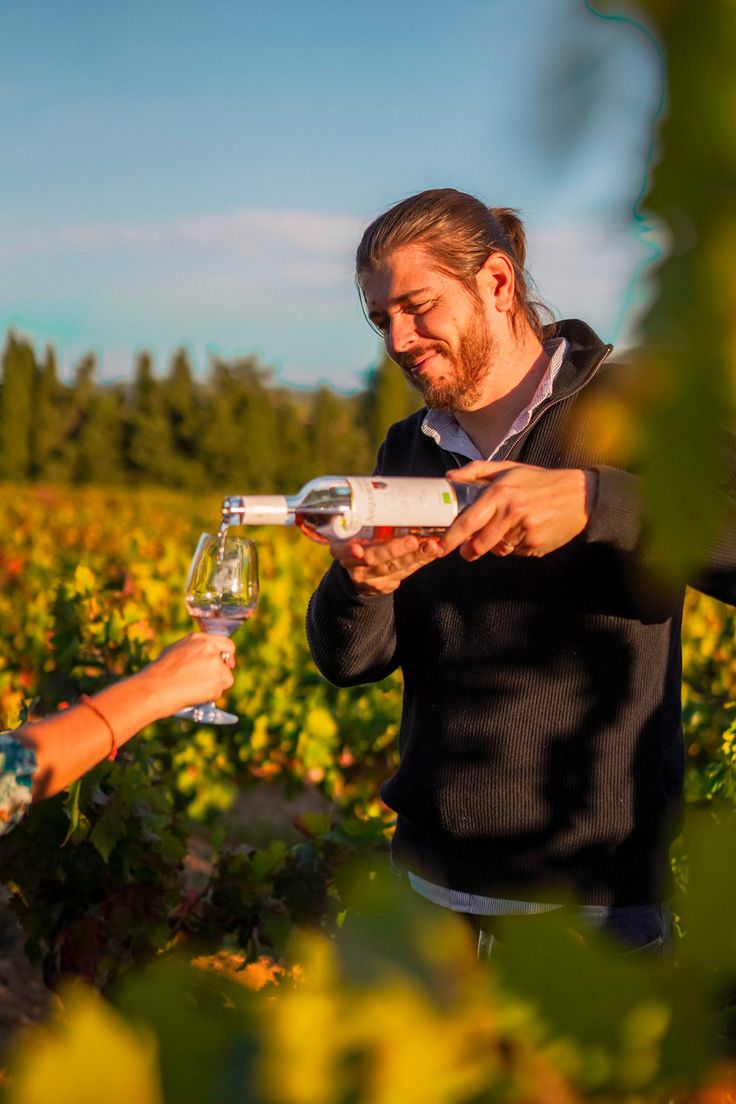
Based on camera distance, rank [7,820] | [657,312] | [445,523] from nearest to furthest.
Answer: [657,312] → [7,820] → [445,523]

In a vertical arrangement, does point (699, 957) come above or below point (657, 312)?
below

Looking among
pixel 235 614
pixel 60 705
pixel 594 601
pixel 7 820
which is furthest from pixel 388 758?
pixel 7 820

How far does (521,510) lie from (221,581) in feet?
3.31

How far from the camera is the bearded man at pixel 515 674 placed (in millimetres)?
2047

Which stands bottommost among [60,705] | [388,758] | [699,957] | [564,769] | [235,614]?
[388,758]

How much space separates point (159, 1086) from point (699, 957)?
232 millimetres

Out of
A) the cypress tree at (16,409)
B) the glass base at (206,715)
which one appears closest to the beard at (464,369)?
the glass base at (206,715)

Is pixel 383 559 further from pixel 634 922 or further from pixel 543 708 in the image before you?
pixel 634 922

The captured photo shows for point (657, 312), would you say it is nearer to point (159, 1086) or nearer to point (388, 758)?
point (159, 1086)

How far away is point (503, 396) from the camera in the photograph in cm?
233

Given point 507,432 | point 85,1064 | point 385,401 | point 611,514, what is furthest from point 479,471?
point 385,401

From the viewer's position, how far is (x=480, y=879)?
6.95ft

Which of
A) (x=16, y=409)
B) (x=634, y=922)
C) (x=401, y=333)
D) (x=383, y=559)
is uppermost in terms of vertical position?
(x=16, y=409)

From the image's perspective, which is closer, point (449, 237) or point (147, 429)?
point (449, 237)
